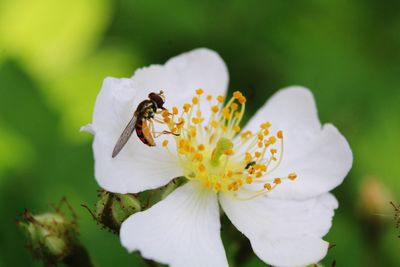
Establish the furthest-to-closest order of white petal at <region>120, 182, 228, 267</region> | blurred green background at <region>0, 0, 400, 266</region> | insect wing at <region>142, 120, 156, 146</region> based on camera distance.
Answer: blurred green background at <region>0, 0, 400, 266</region> → insect wing at <region>142, 120, 156, 146</region> → white petal at <region>120, 182, 228, 267</region>

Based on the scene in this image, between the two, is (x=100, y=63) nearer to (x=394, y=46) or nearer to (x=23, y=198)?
(x=23, y=198)

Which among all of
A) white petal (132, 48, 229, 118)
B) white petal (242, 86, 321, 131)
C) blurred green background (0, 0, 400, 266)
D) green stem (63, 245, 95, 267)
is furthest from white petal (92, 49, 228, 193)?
blurred green background (0, 0, 400, 266)

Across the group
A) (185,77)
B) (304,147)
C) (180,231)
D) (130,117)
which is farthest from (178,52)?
(180,231)

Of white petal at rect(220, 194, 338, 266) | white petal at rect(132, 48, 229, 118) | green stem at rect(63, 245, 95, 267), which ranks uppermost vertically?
white petal at rect(132, 48, 229, 118)

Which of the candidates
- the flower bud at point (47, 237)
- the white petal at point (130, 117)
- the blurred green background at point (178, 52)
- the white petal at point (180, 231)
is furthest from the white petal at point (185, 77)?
the blurred green background at point (178, 52)

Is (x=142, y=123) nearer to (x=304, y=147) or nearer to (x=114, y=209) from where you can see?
(x=114, y=209)

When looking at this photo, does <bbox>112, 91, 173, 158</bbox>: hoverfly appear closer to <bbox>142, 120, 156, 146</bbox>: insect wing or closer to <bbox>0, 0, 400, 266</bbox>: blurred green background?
<bbox>142, 120, 156, 146</bbox>: insect wing

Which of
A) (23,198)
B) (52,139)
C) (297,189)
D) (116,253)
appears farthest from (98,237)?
(297,189)
